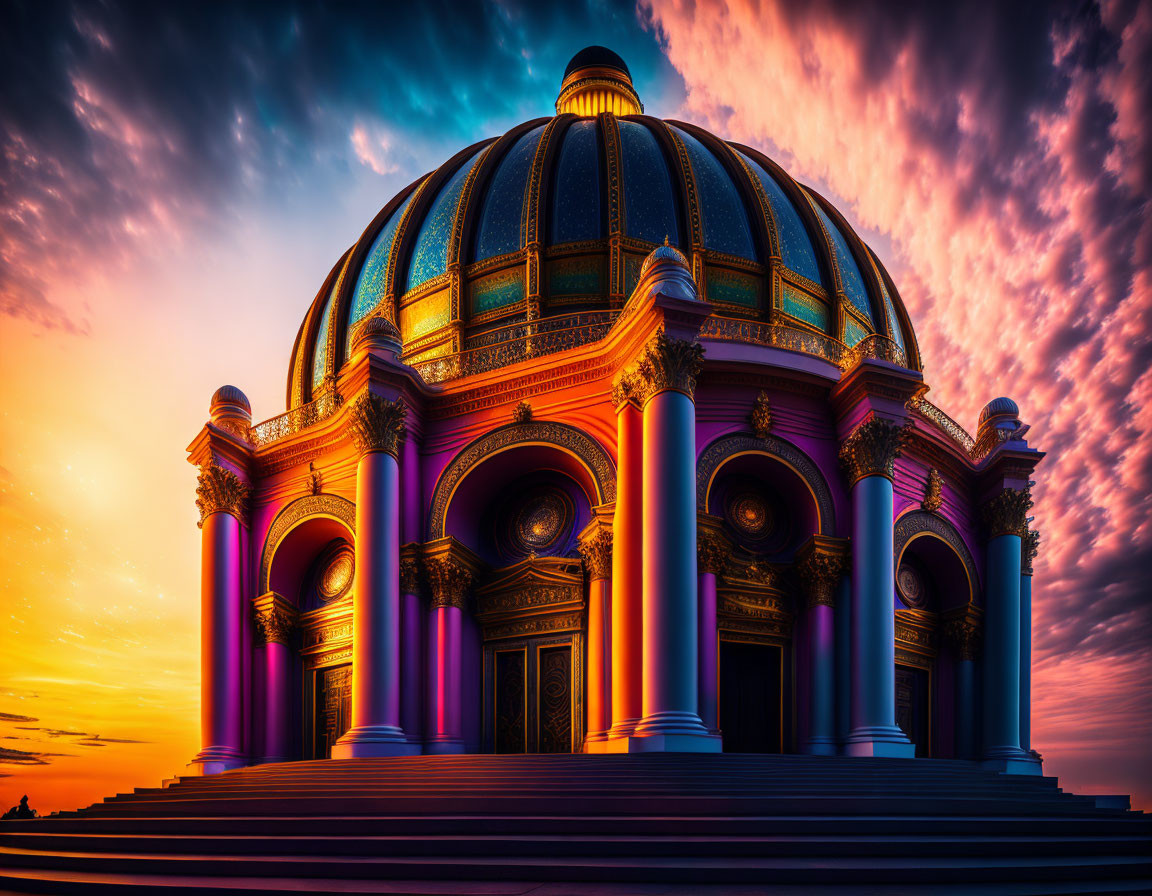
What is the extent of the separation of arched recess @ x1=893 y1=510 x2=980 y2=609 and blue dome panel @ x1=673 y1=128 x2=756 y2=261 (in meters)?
7.14

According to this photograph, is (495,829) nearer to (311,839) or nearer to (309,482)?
(311,839)

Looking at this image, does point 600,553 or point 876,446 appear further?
point 876,446

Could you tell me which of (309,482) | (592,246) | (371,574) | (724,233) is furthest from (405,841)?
(724,233)

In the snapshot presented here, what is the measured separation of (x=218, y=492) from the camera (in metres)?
19.5

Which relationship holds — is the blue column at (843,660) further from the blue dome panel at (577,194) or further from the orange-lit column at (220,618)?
the orange-lit column at (220,618)

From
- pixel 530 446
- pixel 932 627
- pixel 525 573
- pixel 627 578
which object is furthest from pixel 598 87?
pixel 627 578

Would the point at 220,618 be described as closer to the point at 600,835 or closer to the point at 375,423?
the point at 375,423

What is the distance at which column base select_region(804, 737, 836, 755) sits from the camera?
1569 cm

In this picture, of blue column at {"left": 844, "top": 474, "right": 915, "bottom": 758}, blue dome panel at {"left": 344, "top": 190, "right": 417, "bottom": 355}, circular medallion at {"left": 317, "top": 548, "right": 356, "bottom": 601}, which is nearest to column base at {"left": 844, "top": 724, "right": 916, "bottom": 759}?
blue column at {"left": 844, "top": 474, "right": 915, "bottom": 758}

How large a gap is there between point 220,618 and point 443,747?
6111 mm

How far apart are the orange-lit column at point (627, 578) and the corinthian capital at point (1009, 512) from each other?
9.76 metres

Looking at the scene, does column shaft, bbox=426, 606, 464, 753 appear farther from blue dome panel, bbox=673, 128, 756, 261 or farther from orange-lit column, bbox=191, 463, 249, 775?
blue dome panel, bbox=673, 128, 756, 261

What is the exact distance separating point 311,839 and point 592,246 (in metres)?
15.3

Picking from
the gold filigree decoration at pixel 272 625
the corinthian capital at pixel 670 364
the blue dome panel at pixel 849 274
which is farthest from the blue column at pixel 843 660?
the gold filigree decoration at pixel 272 625
